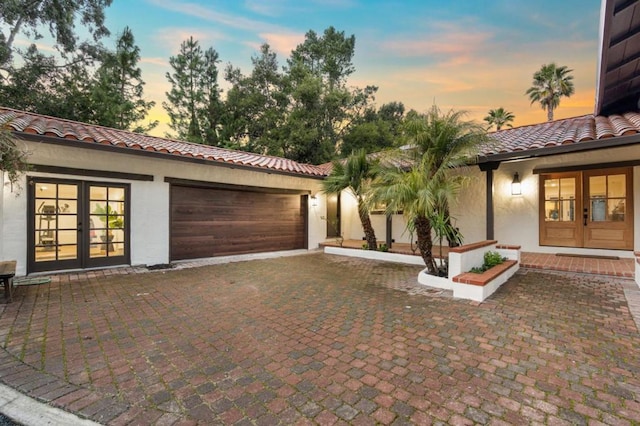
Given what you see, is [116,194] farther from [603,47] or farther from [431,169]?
[603,47]

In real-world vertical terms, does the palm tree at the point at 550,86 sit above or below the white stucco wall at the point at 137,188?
above

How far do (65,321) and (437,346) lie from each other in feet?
14.5

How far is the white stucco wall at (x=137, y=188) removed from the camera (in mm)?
5613

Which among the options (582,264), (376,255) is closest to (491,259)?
(582,264)

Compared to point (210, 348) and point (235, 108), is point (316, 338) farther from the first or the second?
point (235, 108)

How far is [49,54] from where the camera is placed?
573 inches

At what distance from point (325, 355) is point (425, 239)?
3.54 metres

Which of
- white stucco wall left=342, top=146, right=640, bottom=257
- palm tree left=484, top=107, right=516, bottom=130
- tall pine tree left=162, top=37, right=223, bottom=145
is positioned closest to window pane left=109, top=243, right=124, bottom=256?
white stucco wall left=342, top=146, right=640, bottom=257

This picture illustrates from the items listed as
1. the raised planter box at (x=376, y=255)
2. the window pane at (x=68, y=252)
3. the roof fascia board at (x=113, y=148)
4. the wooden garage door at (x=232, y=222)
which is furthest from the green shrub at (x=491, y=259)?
the window pane at (x=68, y=252)

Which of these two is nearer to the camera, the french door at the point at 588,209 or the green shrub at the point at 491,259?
the green shrub at the point at 491,259

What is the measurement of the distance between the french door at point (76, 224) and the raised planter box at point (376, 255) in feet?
19.2

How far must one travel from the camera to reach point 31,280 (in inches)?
212

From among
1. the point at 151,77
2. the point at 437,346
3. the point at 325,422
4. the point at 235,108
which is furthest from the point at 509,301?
the point at 151,77

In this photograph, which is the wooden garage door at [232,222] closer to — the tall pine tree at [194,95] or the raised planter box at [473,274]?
the raised planter box at [473,274]
